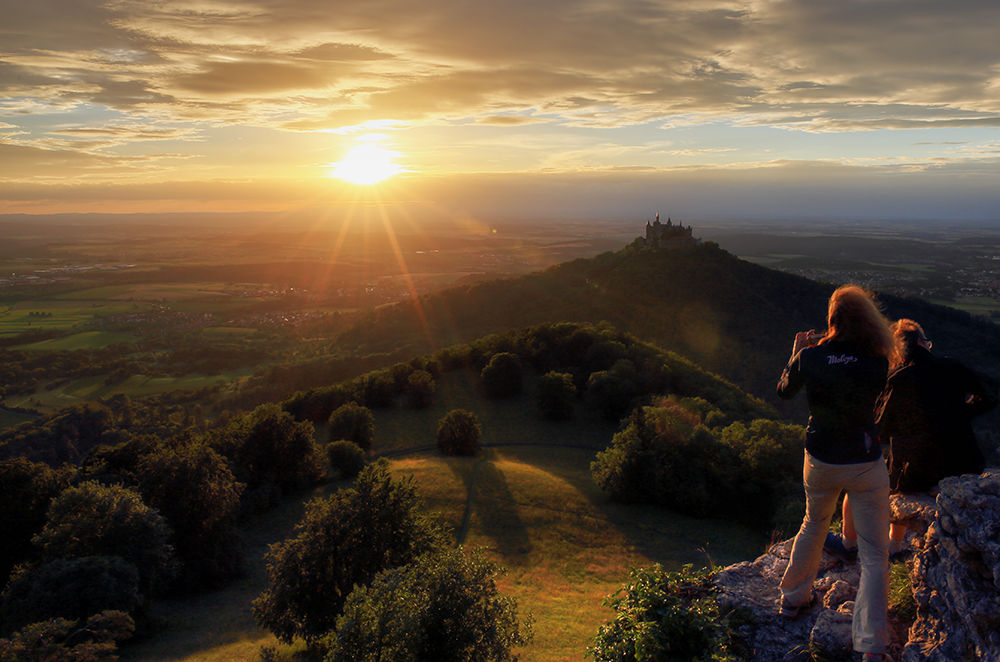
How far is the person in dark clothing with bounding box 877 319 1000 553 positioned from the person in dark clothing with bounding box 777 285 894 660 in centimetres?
93

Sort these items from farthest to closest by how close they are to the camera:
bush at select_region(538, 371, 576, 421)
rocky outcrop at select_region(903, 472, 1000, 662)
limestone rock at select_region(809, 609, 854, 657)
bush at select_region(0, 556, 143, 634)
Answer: bush at select_region(538, 371, 576, 421) → bush at select_region(0, 556, 143, 634) → limestone rock at select_region(809, 609, 854, 657) → rocky outcrop at select_region(903, 472, 1000, 662)

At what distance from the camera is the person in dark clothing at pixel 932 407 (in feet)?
18.9

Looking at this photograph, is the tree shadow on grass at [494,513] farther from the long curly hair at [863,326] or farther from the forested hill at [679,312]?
the forested hill at [679,312]

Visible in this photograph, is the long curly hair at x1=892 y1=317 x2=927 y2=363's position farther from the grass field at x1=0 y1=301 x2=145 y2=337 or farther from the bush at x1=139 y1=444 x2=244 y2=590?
the grass field at x1=0 y1=301 x2=145 y2=337

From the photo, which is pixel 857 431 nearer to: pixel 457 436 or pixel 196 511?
pixel 196 511

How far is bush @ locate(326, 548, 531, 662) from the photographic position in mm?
8352

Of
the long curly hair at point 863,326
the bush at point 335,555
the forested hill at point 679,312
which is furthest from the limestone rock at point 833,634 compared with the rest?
the forested hill at point 679,312

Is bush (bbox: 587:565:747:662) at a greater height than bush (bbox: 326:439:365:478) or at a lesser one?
greater

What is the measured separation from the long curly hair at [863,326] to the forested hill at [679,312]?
5576cm

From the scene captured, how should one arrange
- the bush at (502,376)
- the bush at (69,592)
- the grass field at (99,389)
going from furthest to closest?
1. the grass field at (99,389)
2. the bush at (502,376)
3. the bush at (69,592)

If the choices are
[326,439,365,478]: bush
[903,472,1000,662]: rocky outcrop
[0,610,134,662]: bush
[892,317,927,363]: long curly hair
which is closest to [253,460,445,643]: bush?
[0,610,134,662]: bush

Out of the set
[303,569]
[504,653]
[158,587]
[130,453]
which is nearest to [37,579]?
[158,587]

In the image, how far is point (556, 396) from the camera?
132ft

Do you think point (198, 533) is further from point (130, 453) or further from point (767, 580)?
point (767, 580)
